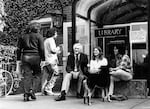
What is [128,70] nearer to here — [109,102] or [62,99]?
[109,102]

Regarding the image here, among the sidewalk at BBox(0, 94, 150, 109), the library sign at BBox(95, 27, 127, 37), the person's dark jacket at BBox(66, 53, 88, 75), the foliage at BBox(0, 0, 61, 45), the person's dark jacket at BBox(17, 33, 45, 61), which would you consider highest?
the foliage at BBox(0, 0, 61, 45)

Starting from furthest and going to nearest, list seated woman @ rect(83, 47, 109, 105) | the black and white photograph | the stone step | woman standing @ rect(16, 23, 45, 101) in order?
the stone step → woman standing @ rect(16, 23, 45, 101) → the black and white photograph → seated woman @ rect(83, 47, 109, 105)

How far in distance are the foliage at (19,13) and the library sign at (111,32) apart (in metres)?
1.94

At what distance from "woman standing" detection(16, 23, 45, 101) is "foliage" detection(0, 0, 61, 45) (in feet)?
Result: 12.5

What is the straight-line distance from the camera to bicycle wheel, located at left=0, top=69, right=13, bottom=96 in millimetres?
8734

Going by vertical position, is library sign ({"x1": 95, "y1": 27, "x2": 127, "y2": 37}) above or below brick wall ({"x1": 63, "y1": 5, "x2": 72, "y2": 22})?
below

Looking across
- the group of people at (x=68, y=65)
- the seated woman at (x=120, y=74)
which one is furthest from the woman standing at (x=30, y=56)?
the seated woman at (x=120, y=74)

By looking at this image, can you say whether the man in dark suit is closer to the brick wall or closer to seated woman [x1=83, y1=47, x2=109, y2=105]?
seated woman [x1=83, y1=47, x2=109, y2=105]

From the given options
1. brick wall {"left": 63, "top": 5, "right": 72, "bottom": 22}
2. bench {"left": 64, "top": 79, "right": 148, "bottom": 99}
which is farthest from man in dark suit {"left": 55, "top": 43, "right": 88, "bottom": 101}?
brick wall {"left": 63, "top": 5, "right": 72, "bottom": 22}

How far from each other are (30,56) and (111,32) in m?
4.16

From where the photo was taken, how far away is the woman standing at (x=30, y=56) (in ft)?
24.9

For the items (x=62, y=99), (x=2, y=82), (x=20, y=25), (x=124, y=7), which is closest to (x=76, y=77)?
(x=62, y=99)

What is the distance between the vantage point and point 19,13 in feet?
38.0

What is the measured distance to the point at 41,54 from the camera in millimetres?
7711
